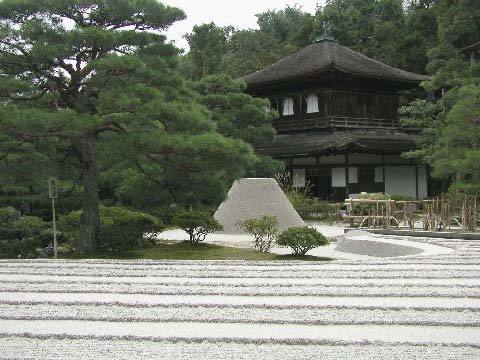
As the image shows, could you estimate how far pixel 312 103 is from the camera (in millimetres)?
25547

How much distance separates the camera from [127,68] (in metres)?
9.57

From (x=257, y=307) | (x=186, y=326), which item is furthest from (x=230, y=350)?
(x=257, y=307)

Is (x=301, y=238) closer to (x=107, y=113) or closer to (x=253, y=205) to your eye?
(x=107, y=113)

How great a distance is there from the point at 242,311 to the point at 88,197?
18.5ft

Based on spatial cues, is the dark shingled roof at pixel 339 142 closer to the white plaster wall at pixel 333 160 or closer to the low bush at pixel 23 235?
the white plaster wall at pixel 333 160

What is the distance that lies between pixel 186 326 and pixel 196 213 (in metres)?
6.37

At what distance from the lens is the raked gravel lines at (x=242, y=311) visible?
4.64m

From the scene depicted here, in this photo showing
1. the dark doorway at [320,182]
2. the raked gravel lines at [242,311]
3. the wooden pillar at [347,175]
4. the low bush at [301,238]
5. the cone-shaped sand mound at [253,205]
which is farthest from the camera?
the dark doorway at [320,182]

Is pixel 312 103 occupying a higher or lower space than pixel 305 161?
higher

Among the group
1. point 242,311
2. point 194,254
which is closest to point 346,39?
point 194,254

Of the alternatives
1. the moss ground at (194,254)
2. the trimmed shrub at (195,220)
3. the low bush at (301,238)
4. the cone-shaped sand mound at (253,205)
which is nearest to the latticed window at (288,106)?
the cone-shaped sand mound at (253,205)

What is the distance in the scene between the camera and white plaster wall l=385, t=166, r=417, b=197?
2422cm

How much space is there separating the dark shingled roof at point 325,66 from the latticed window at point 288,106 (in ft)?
4.02

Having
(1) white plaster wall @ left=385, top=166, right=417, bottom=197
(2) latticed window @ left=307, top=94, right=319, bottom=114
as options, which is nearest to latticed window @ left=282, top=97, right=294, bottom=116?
(2) latticed window @ left=307, top=94, right=319, bottom=114
